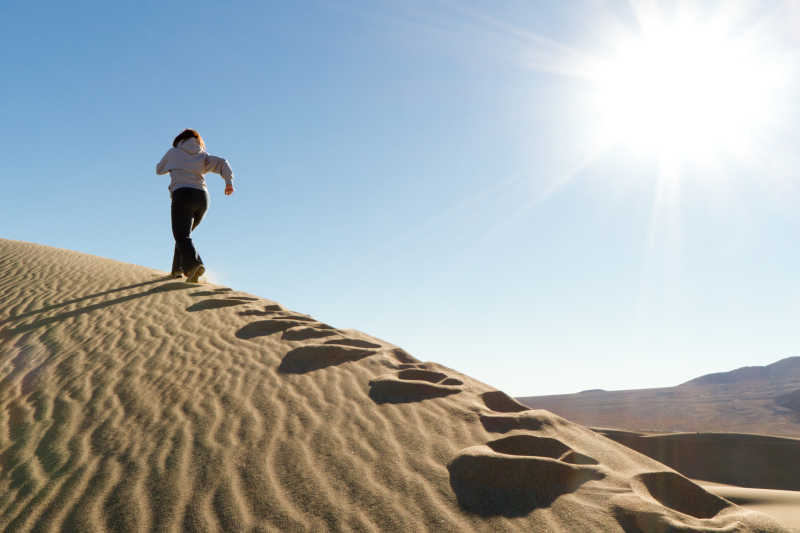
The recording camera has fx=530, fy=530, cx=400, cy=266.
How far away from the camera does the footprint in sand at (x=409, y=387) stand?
4105mm

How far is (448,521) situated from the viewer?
98.8 inches

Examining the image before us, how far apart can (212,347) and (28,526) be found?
2776mm

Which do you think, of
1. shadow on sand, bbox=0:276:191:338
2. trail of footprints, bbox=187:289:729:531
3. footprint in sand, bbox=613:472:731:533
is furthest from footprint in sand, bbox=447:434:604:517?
shadow on sand, bbox=0:276:191:338

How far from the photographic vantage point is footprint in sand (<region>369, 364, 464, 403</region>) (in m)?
4.11

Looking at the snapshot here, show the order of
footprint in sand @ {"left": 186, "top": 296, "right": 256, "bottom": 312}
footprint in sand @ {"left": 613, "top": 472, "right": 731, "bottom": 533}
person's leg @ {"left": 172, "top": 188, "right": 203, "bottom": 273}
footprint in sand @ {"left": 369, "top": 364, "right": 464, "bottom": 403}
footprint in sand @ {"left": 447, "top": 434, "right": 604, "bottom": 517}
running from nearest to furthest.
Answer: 1. footprint in sand @ {"left": 613, "top": 472, "right": 731, "bottom": 533}
2. footprint in sand @ {"left": 447, "top": 434, "right": 604, "bottom": 517}
3. footprint in sand @ {"left": 369, "top": 364, "right": 464, "bottom": 403}
4. footprint in sand @ {"left": 186, "top": 296, "right": 256, "bottom": 312}
5. person's leg @ {"left": 172, "top": 188, "right": 203, "bottom": 273}

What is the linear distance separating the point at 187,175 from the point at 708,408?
104 feet

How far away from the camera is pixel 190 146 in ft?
22.7

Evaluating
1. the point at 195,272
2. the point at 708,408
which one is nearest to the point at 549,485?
the point at 195,272

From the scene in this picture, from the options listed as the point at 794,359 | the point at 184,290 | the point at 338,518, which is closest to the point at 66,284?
the point at 184,290

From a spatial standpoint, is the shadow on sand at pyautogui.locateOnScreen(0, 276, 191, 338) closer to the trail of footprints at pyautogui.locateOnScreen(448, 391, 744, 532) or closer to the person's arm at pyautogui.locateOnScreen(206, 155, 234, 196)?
the person's arm at pyautogui.locateOnScreen(206, 155, 234, 196)

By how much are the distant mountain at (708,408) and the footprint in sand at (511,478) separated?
20.7 meters

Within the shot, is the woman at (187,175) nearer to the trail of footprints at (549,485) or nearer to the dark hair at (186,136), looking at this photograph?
the dark hair at (186,136)

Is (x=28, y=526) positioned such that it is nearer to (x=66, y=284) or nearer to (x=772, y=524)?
(x=772, y=524)

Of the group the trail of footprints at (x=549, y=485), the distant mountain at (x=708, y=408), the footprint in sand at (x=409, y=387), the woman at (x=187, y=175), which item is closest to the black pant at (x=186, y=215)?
the woman at (x=187, y=175)
